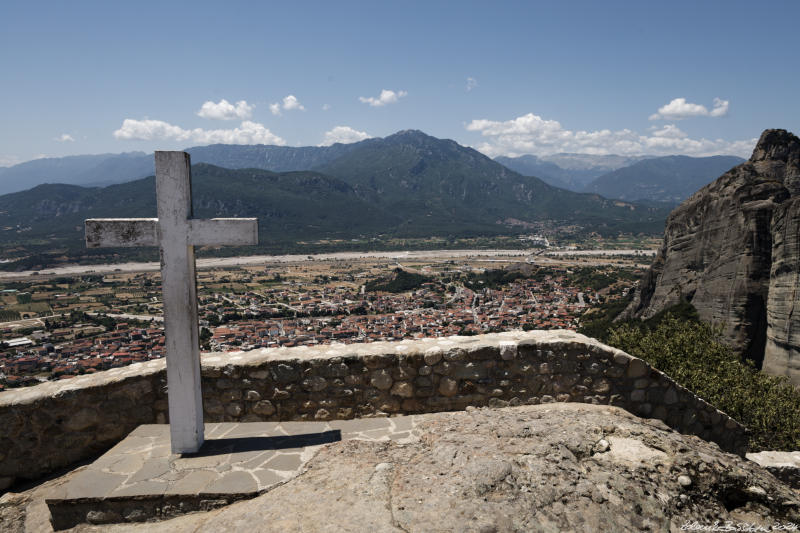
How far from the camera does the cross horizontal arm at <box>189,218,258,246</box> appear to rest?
3.88 m

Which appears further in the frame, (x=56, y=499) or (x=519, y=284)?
(x=519, y=284)

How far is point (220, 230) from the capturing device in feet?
12.9

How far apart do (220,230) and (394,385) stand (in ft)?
7.79

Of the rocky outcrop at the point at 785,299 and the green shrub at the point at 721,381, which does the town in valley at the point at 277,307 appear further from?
the rocky outcrop at the point at 785,299

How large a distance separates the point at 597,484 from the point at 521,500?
1.91ft

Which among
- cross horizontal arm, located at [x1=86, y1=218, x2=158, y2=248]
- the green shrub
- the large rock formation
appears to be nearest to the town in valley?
the large rock formation

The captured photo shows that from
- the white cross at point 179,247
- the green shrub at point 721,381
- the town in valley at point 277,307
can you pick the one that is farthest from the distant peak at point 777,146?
the white cross at point 179,247

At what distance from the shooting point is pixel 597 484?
302cm

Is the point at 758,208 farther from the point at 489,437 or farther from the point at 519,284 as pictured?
the point at 519,284

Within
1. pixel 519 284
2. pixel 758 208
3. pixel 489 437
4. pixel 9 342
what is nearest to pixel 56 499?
pixel 489 437

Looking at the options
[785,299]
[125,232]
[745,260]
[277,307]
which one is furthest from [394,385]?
[277,307]

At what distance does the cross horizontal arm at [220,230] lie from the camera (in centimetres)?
Result: 388

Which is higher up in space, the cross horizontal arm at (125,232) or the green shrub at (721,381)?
the cross horizontal arm at (125,232)

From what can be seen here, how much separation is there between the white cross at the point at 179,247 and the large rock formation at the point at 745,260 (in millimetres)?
17411
